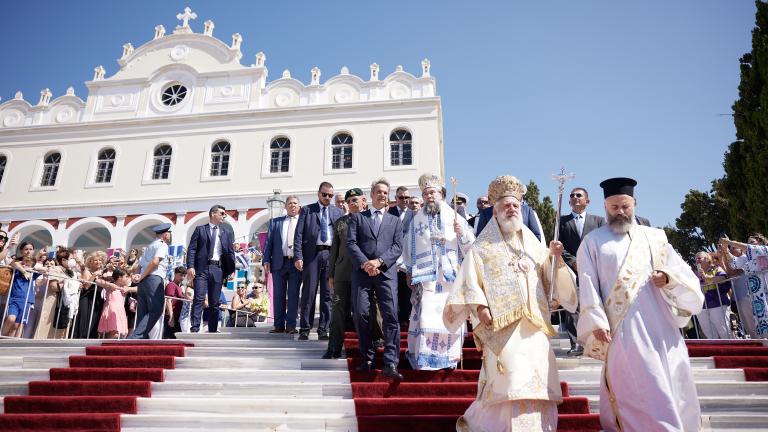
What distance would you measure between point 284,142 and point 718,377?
19867mm

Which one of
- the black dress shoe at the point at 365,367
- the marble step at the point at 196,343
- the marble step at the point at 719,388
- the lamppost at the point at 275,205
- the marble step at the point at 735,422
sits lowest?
the marble step at the point at 735,422

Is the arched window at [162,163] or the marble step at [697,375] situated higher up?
the arched window at [162,163]

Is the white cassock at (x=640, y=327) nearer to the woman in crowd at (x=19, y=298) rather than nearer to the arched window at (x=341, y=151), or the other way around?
the woman in crowd at (x=19, y=298)

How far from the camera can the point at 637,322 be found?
3547mm

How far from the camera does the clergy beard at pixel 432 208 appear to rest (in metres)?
5.55

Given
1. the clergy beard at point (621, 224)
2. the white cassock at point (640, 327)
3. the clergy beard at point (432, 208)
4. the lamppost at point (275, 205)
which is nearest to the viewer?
the white cassock at point (640, 327)

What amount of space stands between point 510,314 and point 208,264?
505 cm

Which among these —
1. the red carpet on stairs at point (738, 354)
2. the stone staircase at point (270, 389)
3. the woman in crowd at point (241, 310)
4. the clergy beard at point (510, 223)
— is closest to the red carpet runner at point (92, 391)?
the stone staircase at point (270, 389)

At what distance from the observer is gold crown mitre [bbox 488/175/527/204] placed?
13.7ft

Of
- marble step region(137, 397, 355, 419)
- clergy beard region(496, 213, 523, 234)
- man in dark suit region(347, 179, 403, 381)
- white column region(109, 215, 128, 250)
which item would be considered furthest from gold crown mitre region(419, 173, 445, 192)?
white column region(109, 215, 128, 250)

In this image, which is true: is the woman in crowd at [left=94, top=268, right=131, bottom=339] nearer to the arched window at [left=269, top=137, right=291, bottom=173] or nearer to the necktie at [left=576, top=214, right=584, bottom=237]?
the necktie at [left=576, top=214, right=584, bottom=237]

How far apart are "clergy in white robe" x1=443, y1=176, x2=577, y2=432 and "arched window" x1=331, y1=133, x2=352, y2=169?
18.0 meters

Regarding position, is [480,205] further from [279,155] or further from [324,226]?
[279,155]

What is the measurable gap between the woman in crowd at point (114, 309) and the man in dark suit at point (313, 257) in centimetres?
325
